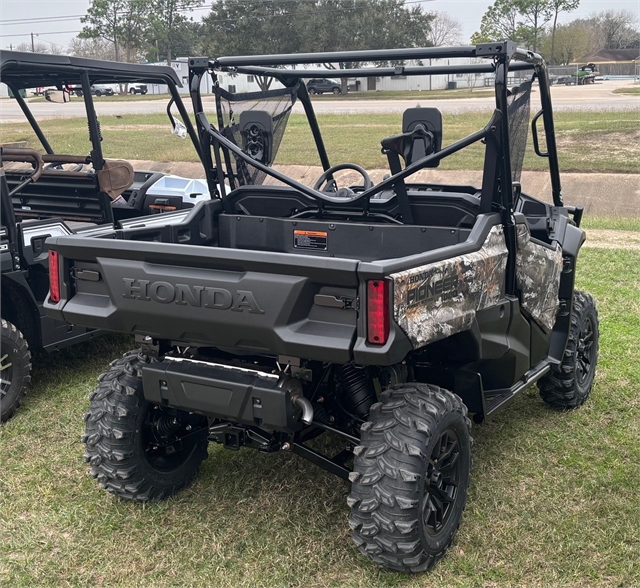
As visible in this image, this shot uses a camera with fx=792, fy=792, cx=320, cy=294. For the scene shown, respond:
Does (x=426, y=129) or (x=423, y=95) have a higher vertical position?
(x=423, y=95)

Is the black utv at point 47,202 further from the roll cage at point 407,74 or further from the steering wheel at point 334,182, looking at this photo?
the steering wheel at point 334,182

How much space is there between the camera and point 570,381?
15.0 ft

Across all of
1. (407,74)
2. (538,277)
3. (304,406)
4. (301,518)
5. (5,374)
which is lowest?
(301,518)

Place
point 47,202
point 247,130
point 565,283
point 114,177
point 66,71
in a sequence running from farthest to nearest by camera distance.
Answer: point 47,202, point 114,177, point 66,71, point 565,283, point 247,130

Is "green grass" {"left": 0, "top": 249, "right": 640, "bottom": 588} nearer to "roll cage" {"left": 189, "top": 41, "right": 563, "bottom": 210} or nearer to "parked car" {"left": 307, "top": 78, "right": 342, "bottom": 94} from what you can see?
"roll cage" {"left": 189, "top": 41, "right": 563, "bottom": 210}

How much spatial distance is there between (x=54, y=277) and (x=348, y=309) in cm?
139

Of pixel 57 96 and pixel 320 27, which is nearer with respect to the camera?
pixel 57 96

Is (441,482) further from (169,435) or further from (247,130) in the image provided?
(247,130)

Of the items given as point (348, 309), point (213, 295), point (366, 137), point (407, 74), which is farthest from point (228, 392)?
point (366, 137)

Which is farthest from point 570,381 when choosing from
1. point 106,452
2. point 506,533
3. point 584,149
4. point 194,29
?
point 194,29

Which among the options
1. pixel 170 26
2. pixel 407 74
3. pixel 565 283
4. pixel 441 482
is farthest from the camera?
pixel 170 26

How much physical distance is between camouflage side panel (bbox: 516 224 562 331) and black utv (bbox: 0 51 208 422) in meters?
2.00

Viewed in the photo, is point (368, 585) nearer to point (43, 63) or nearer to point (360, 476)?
point (360, 476)

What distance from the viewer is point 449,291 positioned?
3.04m
